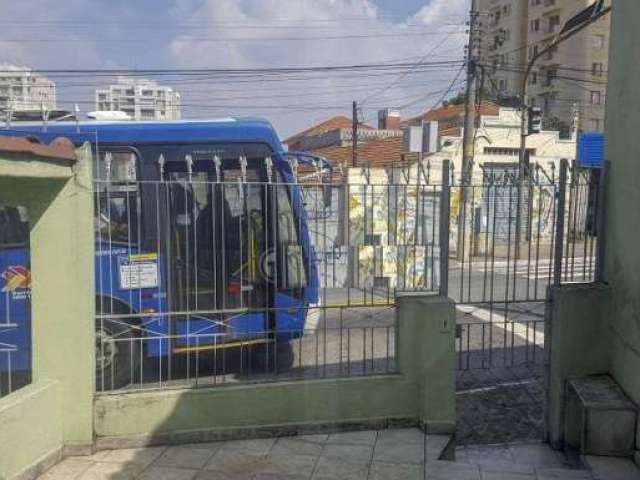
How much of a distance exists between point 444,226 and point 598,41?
56414mm

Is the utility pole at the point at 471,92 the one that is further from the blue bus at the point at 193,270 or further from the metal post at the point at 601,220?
the blue bus at the point at 193,270

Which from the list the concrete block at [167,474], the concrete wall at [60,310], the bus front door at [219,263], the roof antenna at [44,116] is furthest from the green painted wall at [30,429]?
Answer: the roof antenna at [44,116]

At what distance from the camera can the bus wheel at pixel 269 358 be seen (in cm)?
530

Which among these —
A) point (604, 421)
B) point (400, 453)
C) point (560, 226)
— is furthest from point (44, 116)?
point (604, 421)

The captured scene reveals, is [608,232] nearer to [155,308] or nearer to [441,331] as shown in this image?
[441,331]

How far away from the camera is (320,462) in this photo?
4.40 meters

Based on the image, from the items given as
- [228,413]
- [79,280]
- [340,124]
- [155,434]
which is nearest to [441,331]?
[228,413]

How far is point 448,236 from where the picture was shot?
4.87 metres

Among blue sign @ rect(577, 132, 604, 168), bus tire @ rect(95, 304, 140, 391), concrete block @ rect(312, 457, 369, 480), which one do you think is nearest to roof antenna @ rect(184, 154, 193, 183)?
bus tire @ rect(95, 304, 140, 391)

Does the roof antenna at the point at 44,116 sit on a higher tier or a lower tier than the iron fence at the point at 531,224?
higher

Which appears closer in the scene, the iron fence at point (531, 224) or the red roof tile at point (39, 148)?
the red roof tile at point (39, 148)

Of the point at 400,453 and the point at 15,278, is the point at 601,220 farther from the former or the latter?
the point at 15,278

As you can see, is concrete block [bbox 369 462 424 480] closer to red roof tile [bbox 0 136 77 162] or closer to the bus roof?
red roof tile [bbox 0 136 77 162]

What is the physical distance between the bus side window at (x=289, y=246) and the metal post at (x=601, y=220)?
2.39 meters
